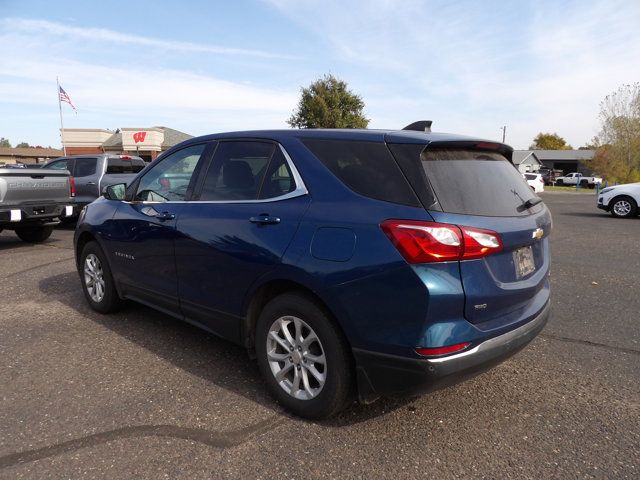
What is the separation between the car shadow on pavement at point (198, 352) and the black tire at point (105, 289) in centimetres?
10

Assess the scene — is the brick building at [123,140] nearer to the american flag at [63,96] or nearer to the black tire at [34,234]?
the american flag at [63,96]

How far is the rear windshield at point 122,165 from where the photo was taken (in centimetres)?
1166

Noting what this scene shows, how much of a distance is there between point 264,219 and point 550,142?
110528mm

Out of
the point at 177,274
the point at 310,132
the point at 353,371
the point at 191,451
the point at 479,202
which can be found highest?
the point at 310,132

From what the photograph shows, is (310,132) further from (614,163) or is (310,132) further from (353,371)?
(614,163)

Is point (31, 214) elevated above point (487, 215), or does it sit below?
below

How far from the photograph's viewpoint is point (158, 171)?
162 inches

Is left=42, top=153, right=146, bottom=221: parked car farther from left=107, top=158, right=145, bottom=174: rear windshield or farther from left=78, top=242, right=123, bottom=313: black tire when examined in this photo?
left=78, top=242, right=123, bottom=313: black tire

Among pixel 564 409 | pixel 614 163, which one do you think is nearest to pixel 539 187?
pixel 614 163

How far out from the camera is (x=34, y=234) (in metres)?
9.41

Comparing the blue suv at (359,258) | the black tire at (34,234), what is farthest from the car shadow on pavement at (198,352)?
the black tire at (34,234)

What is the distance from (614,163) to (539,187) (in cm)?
1805

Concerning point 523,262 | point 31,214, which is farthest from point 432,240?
point 31,214

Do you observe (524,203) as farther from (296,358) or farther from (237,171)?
(237,171)
